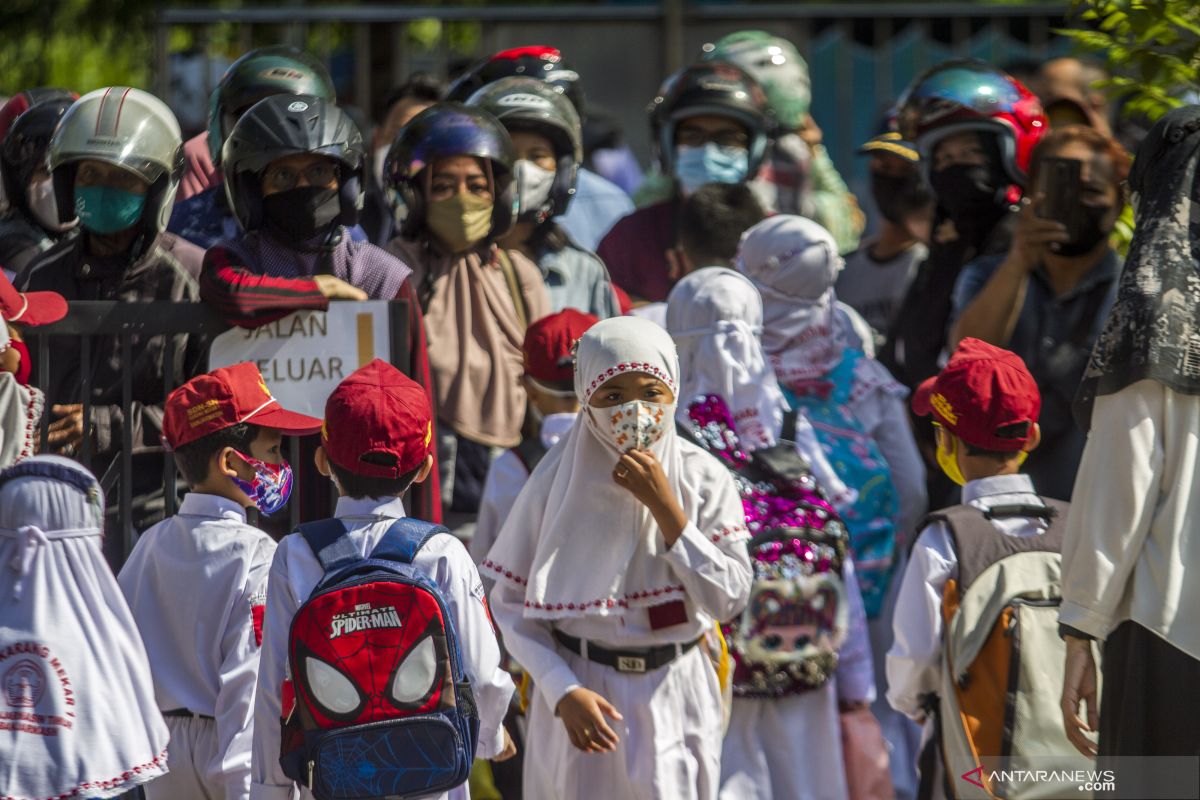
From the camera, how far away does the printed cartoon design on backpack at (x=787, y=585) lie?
18.9 ft

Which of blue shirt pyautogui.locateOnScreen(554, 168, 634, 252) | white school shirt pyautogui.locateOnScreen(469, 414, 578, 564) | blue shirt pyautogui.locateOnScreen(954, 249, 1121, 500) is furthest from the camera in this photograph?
blue shirt pyautogui.locateOnScreen(554, 168, 634, 252)

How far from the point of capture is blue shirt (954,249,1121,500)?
6461 millimetres

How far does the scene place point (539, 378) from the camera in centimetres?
612

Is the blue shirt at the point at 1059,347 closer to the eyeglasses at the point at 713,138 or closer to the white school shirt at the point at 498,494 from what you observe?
the white school shirt at the point at 498,494

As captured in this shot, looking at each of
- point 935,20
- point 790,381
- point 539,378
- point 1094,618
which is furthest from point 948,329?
point 935,20

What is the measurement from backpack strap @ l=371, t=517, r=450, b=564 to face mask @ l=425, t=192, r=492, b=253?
7.77 ft

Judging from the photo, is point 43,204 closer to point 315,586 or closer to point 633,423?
point 633,423

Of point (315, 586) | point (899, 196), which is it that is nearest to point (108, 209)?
point (315, 586)

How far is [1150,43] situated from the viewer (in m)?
6.17

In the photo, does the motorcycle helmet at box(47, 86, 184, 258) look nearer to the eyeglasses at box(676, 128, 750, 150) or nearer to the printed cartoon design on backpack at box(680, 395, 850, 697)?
the printed cartoon design on backpack at box(680, 395, 850, 697)

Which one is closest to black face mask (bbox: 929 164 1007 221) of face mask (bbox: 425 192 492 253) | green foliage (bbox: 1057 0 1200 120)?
green foliage (bbox: 1057 0 1200 120)

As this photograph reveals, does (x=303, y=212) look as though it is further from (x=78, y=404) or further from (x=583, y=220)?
(x=583, y=220)

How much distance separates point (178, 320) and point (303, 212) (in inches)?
27.1

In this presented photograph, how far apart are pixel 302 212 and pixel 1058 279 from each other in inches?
105
